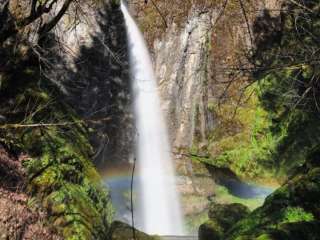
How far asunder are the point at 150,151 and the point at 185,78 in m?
2.97

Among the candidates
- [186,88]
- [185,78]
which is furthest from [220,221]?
[185,78]

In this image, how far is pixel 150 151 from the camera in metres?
19.3

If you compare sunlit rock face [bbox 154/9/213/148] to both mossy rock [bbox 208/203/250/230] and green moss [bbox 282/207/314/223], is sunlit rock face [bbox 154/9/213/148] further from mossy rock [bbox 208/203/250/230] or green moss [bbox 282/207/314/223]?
green moss [bbox 282/207/314/223]

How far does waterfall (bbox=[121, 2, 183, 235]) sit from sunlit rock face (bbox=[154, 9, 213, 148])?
1.38 feet

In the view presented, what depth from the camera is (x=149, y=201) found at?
720 inches

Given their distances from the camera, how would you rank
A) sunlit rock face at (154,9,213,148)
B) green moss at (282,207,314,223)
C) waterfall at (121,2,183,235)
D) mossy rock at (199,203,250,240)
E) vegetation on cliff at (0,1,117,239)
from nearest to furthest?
green moss at (282,207,314,223)
vegetation on cliff at (0,1,117,239)
mossy rock at (199,203,250,240)
waterfall at (121,2,183,235)
sunlit rock face at (154,9,213,148)

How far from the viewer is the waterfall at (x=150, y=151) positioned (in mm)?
17891

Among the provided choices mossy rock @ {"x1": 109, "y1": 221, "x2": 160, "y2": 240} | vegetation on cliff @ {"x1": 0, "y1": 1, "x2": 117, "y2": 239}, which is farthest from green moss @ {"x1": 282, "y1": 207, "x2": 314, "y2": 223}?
mossy rock @ {"x1": 109, "y1": 221, "x2": 160, "y2": 240}

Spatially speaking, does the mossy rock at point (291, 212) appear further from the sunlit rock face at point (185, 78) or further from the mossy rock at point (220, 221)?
the sunlit rock face at point (185, 78)

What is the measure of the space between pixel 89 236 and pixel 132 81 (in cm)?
1184

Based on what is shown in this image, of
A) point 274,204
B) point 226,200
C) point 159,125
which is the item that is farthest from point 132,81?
point 274,204

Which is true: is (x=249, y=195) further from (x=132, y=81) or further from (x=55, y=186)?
(x=55, y=186)

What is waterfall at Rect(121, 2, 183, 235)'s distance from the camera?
17891 mm

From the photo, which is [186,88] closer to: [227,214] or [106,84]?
[106,84]
